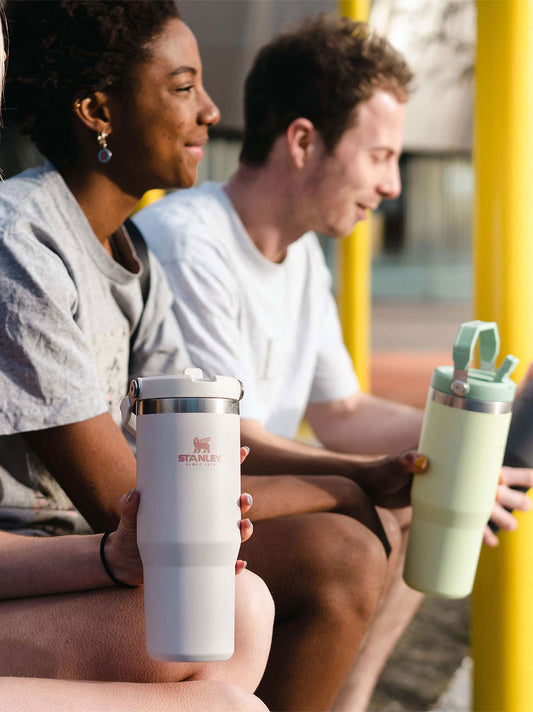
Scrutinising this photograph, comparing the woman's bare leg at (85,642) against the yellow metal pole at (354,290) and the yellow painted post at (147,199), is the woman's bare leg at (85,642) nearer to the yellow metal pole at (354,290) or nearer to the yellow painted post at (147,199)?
the yellow painted post at (147,199)

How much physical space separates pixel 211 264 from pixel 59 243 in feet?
2.25

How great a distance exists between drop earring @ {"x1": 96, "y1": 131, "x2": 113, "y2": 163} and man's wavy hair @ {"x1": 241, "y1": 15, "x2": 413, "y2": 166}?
0.82 meters

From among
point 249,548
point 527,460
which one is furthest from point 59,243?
point 527,460

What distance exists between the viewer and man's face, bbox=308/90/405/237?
89.2 inches

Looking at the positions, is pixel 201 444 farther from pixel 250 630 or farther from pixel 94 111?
pixel 94 111

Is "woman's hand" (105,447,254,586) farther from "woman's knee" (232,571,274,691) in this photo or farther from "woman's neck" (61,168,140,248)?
"woman's neck" (61,168,140,248)

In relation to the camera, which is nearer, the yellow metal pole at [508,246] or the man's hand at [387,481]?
the man's hand at [387,481]

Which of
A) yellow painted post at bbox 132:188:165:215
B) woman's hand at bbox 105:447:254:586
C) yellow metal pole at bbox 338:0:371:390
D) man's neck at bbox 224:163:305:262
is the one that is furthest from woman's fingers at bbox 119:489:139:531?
yellow metal pole at bbox 338:0:371:390

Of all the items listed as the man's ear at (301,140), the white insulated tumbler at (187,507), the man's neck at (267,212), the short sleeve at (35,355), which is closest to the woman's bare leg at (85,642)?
the white insulated tumbler at (187,507)

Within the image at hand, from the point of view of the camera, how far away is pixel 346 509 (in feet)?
5.74

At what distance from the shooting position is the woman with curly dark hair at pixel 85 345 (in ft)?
4.00

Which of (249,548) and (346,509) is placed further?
(346,509)

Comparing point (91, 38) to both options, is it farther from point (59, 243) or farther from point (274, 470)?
point (274, 470)

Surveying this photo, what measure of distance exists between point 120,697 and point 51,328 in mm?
515
